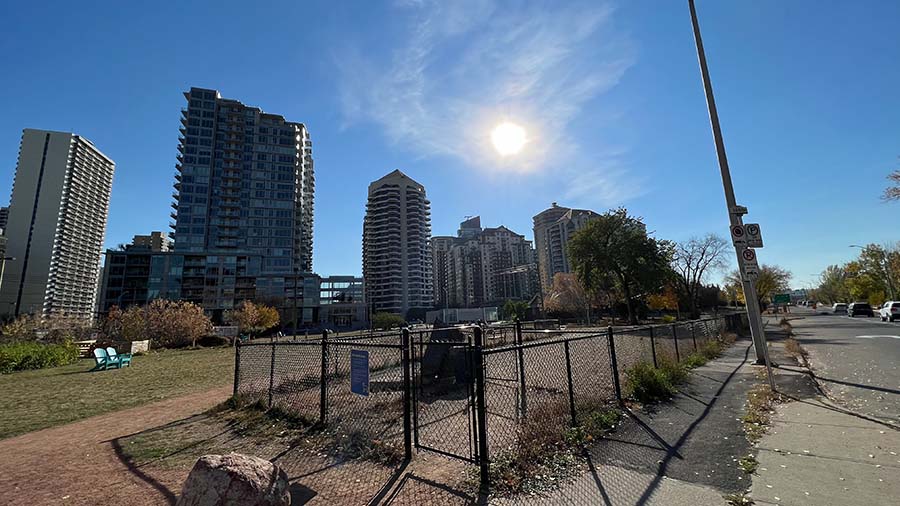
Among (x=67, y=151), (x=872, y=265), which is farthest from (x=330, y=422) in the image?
(x=67, y=151)

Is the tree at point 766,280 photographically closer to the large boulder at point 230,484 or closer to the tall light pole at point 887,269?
the tall light pole at point 887,269

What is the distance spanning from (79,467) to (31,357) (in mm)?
21993

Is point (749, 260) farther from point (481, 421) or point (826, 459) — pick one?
point (481, 421)

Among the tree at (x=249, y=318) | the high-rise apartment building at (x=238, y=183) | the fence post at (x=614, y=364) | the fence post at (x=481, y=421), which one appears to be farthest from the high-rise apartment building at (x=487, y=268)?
the fence post at (x=481, y=421)

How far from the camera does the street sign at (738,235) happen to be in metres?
9.62

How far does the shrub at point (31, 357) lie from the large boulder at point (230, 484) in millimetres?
24553

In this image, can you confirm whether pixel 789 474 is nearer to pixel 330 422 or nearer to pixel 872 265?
pixel 330 422

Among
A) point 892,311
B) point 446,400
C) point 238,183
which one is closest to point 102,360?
point 446,400

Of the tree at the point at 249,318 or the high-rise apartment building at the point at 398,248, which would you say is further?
the high-rise apartment building at the point at 398,248

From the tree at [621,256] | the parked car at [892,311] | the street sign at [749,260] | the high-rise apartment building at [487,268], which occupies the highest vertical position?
the high-rise apartment building at [487,268]

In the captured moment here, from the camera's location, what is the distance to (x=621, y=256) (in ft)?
136

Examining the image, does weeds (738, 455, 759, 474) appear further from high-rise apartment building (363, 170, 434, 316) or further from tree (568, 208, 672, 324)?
high-rise apartment building (363, 170, 434, 316)

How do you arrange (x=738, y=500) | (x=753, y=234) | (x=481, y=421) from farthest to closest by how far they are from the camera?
(x=753, y=234)
(x=481, y=421)
(x=738, y=500)

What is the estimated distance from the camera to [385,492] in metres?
4.12
